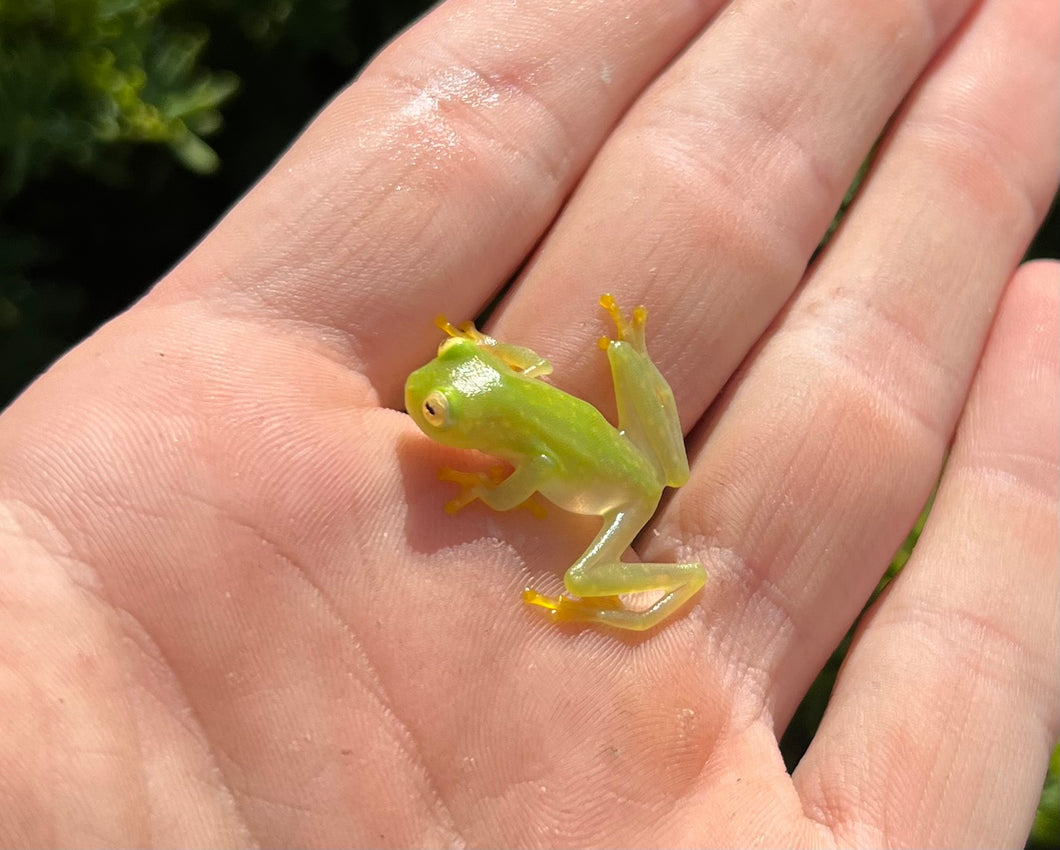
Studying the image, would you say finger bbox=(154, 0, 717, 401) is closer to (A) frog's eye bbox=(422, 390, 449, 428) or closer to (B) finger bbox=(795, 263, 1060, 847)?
(A) frog's eye bbox=(422, 390, 449, 428)

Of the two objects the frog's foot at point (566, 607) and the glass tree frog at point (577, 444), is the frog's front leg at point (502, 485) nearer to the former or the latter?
the glass tree frog at point (577, 444)

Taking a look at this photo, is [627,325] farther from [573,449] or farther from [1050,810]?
[1050,810]

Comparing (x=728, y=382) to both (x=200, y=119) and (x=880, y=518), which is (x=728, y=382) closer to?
(x=880, y=518)

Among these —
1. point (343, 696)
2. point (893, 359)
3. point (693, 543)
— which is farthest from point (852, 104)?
point (343, 696)

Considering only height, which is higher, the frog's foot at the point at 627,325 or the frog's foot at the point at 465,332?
the frog's foot at the point at 627,325

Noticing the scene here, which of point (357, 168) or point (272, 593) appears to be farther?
point (357, 168)

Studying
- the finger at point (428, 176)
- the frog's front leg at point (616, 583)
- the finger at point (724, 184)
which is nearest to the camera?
the frog's front leg at point (616, 583)

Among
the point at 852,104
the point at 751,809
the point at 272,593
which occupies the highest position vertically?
the point at 852,104

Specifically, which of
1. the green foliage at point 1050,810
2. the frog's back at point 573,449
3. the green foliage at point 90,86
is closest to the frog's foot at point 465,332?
the frog's back at point 573,449
